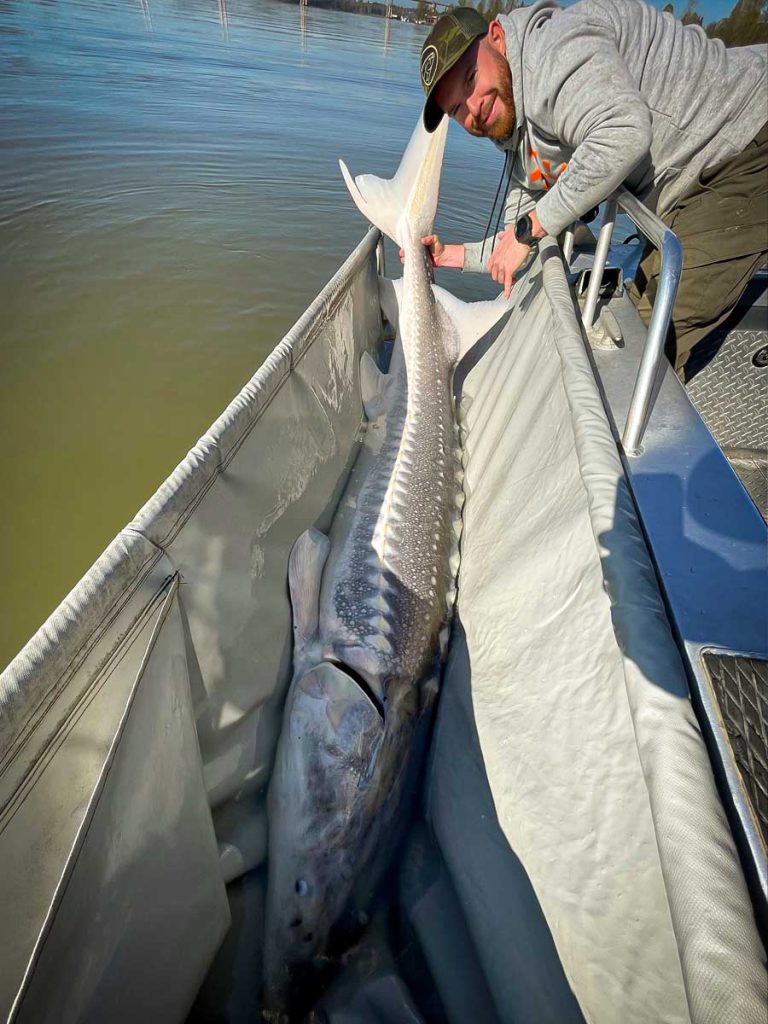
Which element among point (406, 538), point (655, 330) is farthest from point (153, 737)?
point (655, 330)

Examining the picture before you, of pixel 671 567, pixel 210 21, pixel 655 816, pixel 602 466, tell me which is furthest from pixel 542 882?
pixel 210 21

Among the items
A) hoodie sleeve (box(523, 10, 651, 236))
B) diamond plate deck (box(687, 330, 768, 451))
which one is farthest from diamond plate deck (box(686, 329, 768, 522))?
hoodie sleeve (box(523, 10, 651, 236))

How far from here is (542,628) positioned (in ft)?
3.81

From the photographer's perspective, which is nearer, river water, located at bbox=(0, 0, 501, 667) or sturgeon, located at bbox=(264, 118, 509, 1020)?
sturgeon, located at bbox=(264, 118, 509, 1020)

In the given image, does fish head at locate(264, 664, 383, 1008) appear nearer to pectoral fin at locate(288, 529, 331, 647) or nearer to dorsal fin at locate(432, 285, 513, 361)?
pectoral fin at locate(288, 529, 331, 647)

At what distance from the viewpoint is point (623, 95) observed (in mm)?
1394

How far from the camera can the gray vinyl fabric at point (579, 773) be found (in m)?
0.62

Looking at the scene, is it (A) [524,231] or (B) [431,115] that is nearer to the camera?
(A) [524,231]

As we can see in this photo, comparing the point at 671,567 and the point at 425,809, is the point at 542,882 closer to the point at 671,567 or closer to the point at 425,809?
the point at 425,809

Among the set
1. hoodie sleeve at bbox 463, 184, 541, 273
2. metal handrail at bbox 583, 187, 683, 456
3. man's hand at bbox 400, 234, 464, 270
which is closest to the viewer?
metal handrail at bbox 583, 187, 683, 456

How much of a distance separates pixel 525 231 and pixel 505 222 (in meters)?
1.08

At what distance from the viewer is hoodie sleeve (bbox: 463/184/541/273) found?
2.62 metres

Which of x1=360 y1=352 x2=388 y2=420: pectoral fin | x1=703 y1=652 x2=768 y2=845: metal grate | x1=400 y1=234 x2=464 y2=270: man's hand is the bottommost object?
x1=360 y1=352 x2=388 y2=420: pectoral fin

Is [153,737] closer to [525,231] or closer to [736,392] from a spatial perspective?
[525,231]
